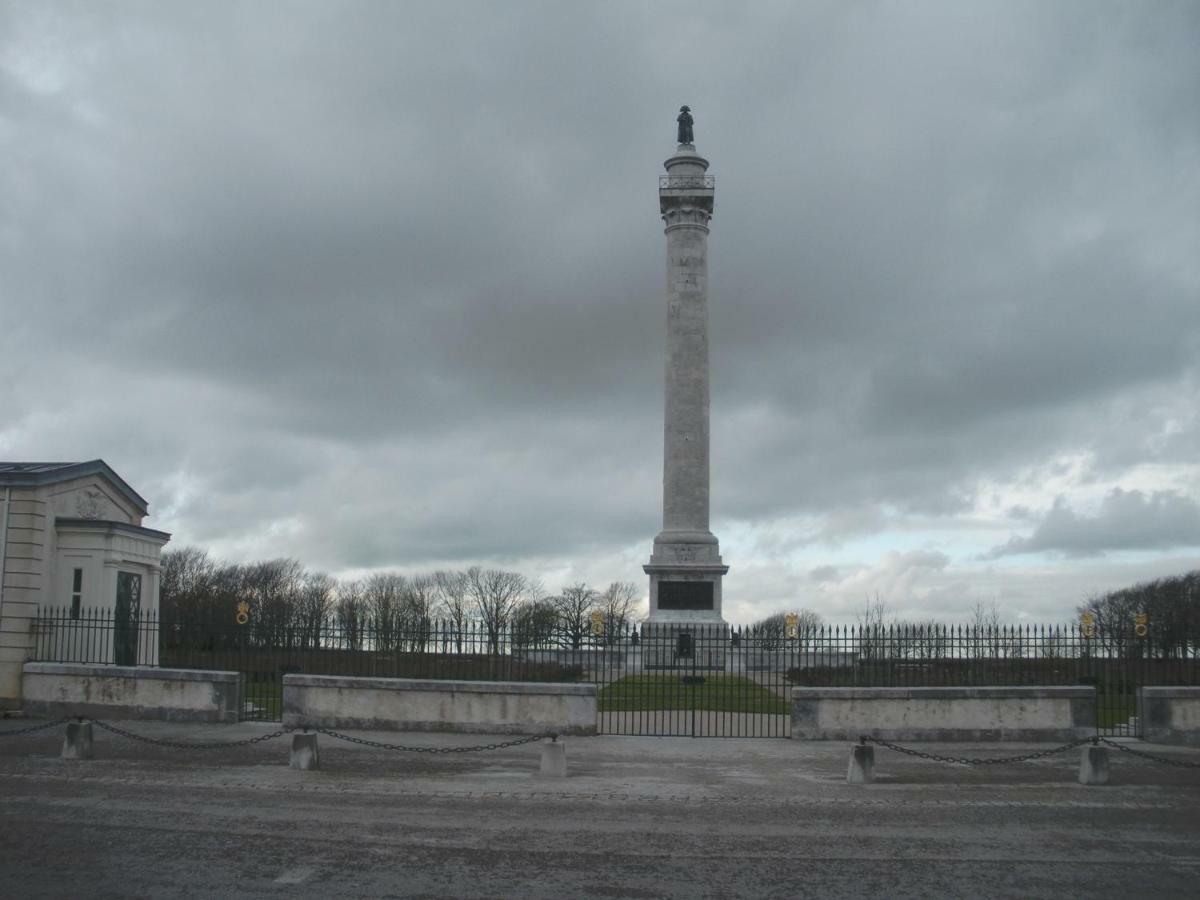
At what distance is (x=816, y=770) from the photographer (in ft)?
60.9

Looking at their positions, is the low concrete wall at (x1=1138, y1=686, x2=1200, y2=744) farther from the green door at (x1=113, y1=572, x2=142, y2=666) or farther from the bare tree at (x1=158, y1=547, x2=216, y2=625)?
the bare tree at (x1=158, y1=547, x2=216, y2=625)

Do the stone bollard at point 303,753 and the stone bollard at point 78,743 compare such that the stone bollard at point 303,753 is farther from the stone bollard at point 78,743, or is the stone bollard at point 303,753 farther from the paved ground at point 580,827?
the stone bollard at point 78,743

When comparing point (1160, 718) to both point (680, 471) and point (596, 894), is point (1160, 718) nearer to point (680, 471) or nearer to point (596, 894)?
point (596, 894)

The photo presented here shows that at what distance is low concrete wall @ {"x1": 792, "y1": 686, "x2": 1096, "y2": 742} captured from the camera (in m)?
22.3

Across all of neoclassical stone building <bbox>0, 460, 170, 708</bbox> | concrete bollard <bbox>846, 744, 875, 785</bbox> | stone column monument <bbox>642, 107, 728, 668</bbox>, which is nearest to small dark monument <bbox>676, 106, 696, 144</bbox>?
stone column monument <bbox>642, 107, 728, 668</bbox>

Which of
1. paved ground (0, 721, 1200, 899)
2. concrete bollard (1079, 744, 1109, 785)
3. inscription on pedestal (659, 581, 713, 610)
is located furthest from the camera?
inscription on pedestal (659, 581, 713, 610)

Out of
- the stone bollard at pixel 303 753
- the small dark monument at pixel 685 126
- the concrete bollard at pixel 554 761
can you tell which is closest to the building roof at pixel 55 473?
the stone bollard at pixel 303 753

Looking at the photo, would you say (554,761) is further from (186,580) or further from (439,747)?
(186,580)

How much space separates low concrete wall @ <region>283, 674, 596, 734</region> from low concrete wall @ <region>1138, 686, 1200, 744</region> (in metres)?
11.1

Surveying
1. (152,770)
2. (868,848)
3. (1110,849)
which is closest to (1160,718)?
(1110,849)

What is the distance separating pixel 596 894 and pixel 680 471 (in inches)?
1790

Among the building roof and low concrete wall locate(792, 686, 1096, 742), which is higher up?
the building roof

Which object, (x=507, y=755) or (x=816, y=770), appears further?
(x=507, y=755)

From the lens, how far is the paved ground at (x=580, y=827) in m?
11.0
